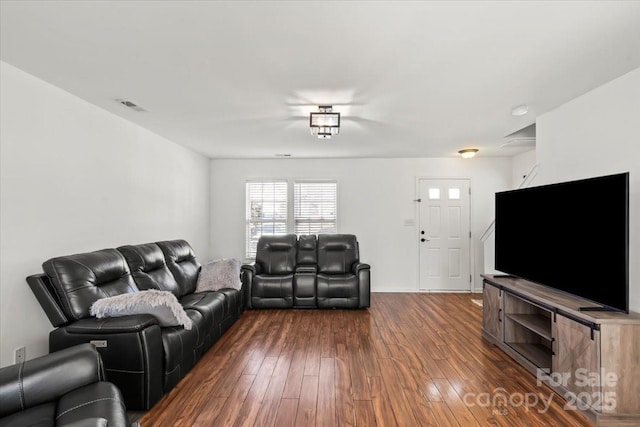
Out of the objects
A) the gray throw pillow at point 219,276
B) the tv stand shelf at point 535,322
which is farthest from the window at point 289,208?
the tv stand shelf at point 535,322

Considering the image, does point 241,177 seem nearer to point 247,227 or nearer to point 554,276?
point 247,227

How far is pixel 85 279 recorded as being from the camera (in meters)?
2.42

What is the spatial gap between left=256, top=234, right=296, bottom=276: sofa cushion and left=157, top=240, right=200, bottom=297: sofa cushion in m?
1.11

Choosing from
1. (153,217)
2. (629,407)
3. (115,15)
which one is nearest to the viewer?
(115,15)

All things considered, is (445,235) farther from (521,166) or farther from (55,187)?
(55,187)

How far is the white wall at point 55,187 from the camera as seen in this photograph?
2.23 meters

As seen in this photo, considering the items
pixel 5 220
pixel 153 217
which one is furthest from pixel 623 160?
pixel 153 217

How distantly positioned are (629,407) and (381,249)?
3.88m

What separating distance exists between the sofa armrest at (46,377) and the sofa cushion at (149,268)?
4.69 feet

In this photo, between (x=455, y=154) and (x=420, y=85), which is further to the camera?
(x=455, y=154)

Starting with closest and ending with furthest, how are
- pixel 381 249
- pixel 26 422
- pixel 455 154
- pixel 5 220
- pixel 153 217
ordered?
pixel 26 422
pixel 5 220
pixel 153 217
pixel 455 154
pixel 381 249

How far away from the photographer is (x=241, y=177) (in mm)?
5918

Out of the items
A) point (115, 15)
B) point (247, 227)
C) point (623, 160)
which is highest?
point (115, 15)

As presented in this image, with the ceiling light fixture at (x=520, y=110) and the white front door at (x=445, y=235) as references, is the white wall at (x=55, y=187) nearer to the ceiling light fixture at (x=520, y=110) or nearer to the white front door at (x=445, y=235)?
the ceiling light fixture at (x=520, y=110)
